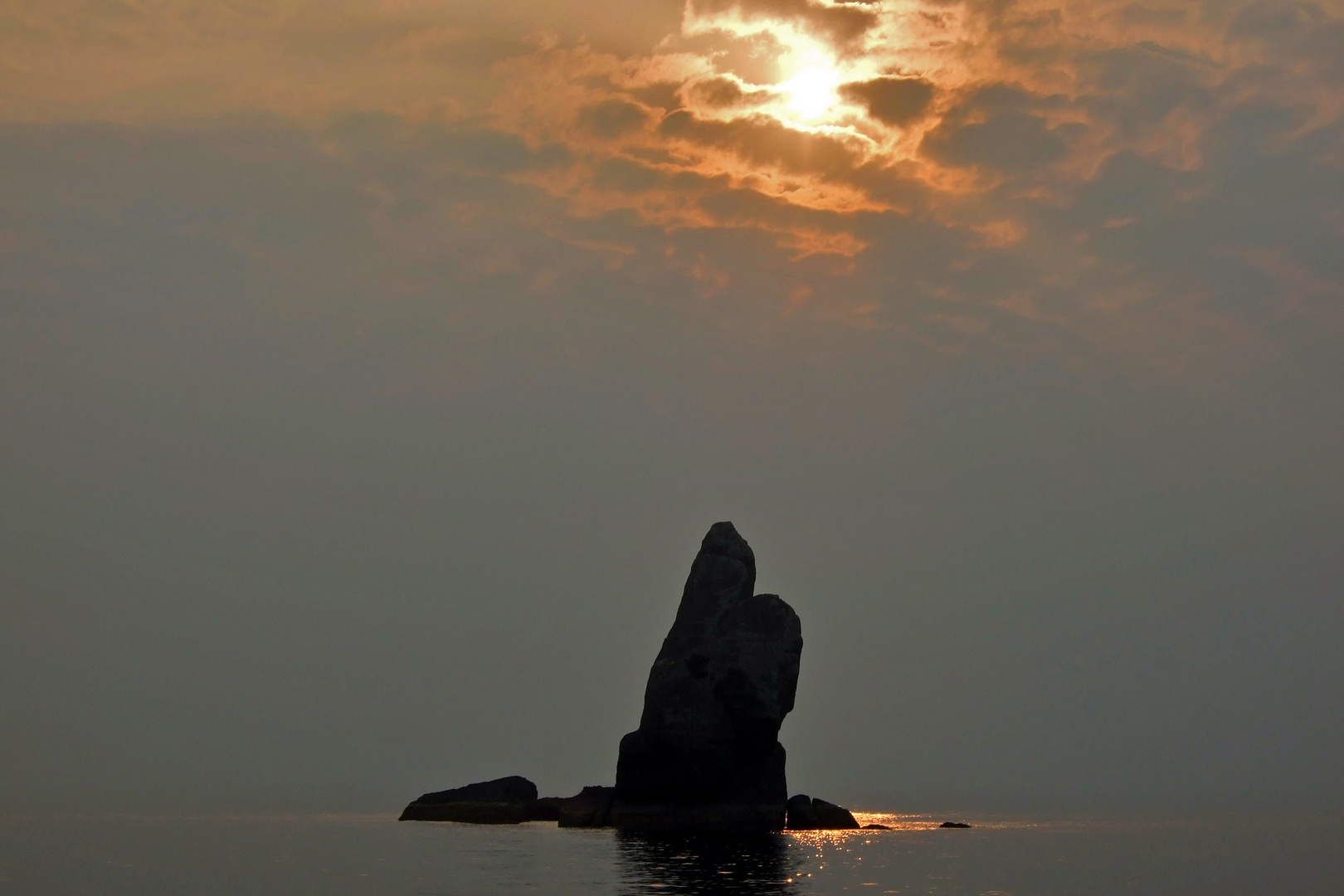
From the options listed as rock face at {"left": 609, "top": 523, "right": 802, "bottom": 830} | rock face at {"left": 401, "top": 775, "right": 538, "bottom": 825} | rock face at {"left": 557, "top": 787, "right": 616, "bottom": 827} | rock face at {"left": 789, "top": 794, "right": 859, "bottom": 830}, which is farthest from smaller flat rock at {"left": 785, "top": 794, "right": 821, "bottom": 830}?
rock face at {"left": 401, "top": 775, "right": 538, "bottom": 825}

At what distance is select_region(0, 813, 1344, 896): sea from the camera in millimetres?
64875

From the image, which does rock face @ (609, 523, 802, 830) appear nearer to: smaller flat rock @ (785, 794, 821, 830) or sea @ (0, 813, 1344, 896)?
sea @ (0, 813, 1344, 896)

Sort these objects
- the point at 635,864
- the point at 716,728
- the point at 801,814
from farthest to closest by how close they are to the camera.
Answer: the point at 801,814 < the point at 716,728 < the point at 635,864

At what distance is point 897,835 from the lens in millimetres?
128000

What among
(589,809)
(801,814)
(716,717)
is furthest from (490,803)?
(716,717)

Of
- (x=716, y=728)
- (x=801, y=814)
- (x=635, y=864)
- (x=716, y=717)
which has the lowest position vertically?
(x=635, y=864)

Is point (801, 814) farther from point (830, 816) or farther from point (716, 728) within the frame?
A: point (716, 728)

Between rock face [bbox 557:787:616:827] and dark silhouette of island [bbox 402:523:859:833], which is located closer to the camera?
dark silhouette of island [bbox 402:523:859:833]

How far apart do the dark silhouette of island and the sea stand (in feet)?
13.5

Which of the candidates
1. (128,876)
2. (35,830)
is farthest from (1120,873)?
(35,830)

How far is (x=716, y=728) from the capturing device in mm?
100438

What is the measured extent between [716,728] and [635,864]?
27266 millimetres

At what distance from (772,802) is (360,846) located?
31.5 meters

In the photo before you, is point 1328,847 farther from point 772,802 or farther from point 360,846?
point 360,846
